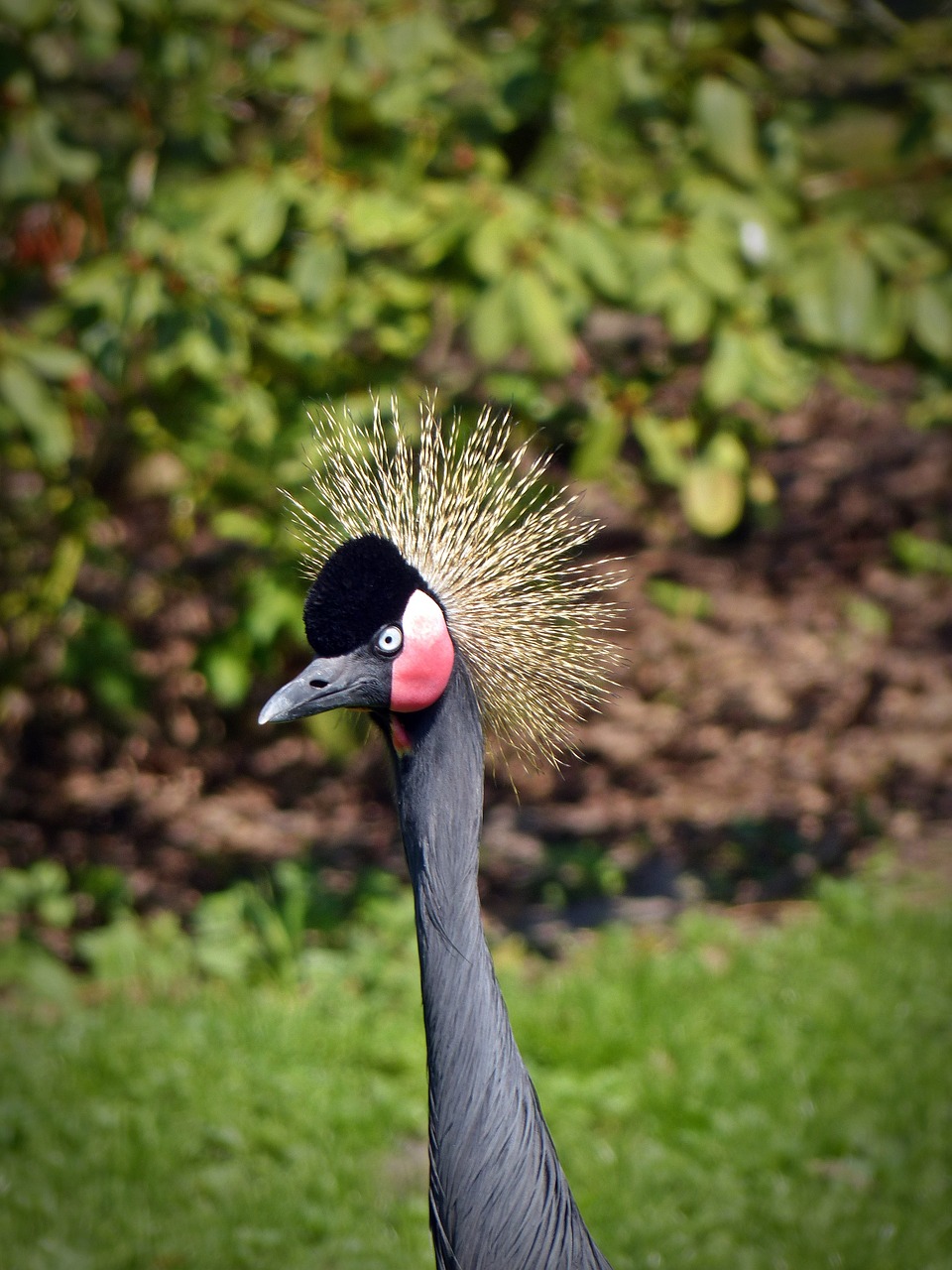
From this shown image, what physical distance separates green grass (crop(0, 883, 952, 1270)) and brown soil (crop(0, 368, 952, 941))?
48 cm

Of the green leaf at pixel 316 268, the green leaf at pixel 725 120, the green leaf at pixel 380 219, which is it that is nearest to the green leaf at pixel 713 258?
the green leaf at pixel 725 120

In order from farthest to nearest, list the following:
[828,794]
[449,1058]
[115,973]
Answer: [828,794], [115,973], [449,1058]

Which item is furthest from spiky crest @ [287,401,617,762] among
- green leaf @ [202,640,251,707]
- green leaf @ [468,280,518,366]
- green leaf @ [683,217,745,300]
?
green leaf @ [202,640,251,707]

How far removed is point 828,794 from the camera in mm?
4227

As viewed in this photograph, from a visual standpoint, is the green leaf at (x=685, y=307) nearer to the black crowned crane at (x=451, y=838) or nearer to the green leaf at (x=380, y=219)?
the green leaf at (x=380, y=219)

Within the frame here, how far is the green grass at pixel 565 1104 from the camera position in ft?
8.09

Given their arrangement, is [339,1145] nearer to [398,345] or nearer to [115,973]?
[115,973]

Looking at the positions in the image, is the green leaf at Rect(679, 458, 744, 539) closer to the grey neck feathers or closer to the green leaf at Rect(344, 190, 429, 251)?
the green leaf at Rect(344, 190, 429, 251)

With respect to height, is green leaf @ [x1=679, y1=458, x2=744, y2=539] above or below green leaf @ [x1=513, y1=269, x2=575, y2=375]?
below

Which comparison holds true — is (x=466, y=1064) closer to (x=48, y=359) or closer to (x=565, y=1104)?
(x=565, y=1104)

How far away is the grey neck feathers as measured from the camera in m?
1.58

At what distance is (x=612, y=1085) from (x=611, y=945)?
527 mm

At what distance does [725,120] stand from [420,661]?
5.25 feet

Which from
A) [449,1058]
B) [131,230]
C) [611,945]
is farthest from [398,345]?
[449,1058]
